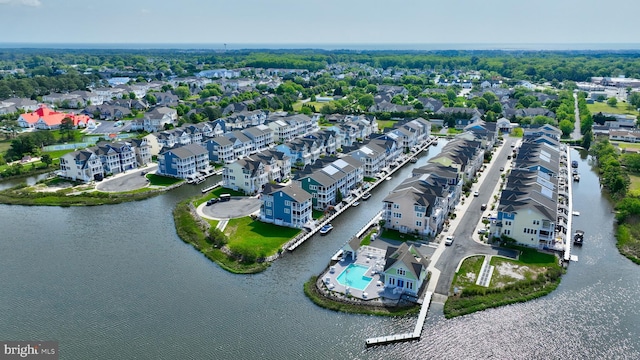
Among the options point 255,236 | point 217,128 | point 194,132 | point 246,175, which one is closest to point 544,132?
point 246,175

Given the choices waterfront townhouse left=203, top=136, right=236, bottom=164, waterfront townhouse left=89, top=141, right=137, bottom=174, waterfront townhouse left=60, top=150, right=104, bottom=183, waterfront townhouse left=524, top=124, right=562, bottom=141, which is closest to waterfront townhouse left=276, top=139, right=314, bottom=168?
waterfront townhouse left=203, top=136, right=236, bottom=164

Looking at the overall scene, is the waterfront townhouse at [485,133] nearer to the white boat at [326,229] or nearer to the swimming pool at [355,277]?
the white boat at [326,229]

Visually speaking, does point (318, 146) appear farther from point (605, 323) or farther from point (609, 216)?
point (605, 323)

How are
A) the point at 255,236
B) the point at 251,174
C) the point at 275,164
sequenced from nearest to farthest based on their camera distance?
the point at 255,236 < the point at 251,174 < the point at 275,164

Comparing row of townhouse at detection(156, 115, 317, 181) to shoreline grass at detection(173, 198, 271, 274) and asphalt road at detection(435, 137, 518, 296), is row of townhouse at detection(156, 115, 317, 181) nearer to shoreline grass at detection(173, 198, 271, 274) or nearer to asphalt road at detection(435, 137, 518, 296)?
shoreline grass at detection(173, 198, 271, 274)

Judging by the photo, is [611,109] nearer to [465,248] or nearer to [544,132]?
[544,132]

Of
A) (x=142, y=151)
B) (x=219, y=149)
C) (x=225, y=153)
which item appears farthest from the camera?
(x=225, y=153)

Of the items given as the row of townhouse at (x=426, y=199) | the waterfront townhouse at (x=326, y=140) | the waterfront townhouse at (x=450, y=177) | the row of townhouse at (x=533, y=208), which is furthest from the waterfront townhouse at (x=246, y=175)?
the row of townhouse at (x=533, y=208)
